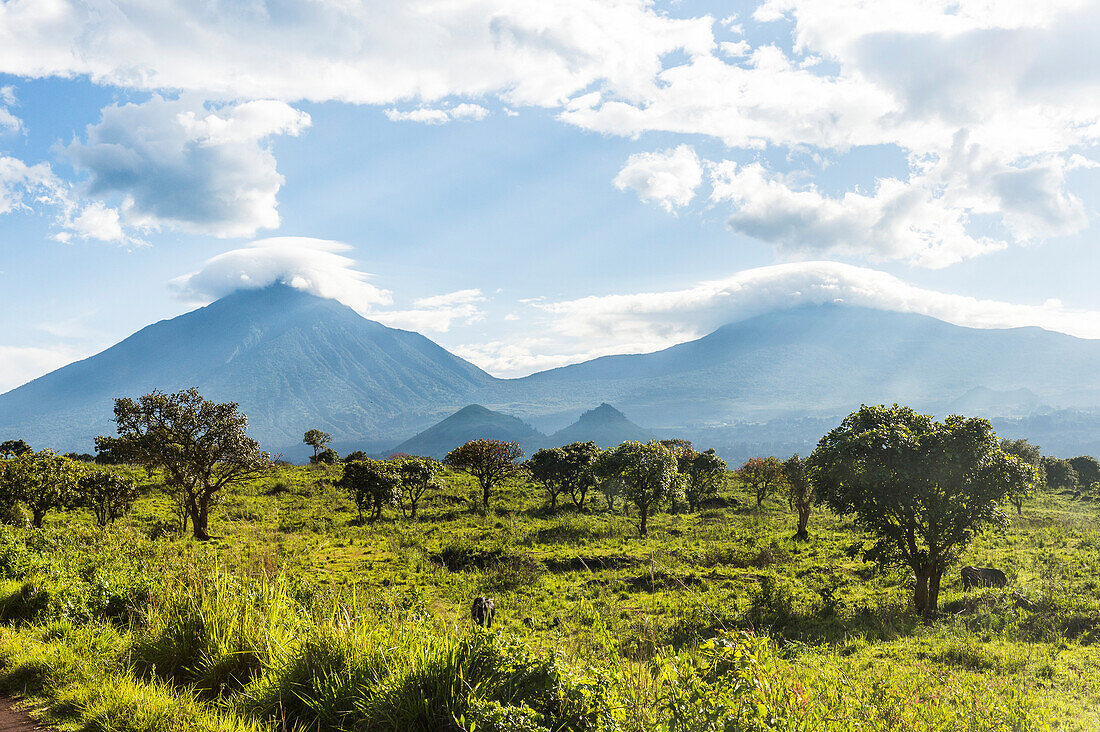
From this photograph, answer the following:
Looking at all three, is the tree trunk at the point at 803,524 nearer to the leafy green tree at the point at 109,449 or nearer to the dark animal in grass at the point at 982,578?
the dark animal in grass at the point at 982,578

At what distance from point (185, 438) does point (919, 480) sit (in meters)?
28.9

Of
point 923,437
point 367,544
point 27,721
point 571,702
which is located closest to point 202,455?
point 367,544

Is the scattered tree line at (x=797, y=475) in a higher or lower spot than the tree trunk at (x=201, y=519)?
higher

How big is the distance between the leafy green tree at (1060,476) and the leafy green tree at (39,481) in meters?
83.3

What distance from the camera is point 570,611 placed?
59.7 feet

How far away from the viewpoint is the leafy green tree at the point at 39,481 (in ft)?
72.0

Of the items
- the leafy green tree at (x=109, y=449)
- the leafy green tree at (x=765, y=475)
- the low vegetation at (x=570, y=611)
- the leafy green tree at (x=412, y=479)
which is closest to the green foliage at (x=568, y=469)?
the low vegetation at (x=570, y=611)

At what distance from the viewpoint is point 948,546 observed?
17.3 metres

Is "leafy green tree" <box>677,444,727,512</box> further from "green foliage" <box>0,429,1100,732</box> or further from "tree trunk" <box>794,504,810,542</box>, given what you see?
"green foliage" <box>0,429,1100,732</box>

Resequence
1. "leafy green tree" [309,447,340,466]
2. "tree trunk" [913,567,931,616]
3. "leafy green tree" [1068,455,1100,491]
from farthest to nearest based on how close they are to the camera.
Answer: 1. "leafy green tree" [309,447,340,466]
2. "leafy green tree" [1068,455,1100,491]
3. "tree trunk" [913,567,931,616]

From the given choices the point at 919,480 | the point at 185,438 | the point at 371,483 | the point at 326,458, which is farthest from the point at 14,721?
the point at 326,458

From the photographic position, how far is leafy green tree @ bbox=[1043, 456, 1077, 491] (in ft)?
201

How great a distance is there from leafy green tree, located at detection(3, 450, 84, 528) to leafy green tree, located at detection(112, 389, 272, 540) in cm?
222

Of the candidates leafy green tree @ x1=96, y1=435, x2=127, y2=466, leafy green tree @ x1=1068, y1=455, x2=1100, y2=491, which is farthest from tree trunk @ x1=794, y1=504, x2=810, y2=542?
leafy green tree @ x1=1068, y1=455, x2=1100, y2=491
